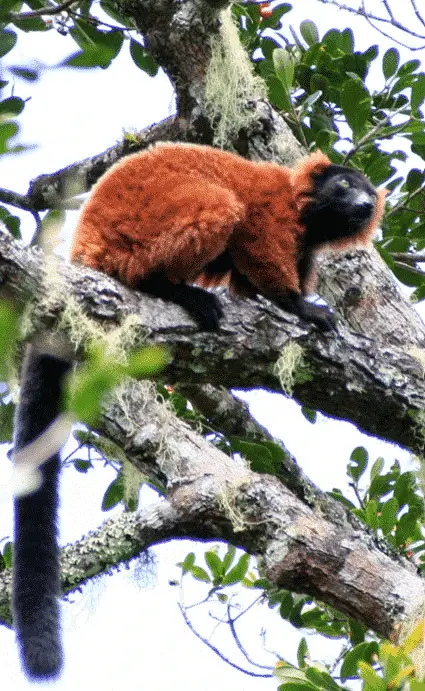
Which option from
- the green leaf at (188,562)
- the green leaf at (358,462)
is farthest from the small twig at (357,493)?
the green leaf at (188,562)

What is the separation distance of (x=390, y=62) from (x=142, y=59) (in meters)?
1.40

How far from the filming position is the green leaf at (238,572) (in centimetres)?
469

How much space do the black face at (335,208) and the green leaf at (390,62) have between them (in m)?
0.70

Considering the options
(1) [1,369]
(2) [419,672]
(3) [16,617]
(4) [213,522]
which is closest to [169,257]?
(4) [213,522]

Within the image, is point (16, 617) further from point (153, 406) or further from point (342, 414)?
point (342, 414)

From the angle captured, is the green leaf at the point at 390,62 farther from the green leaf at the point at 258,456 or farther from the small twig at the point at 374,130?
the green leaf at the point at 258,456

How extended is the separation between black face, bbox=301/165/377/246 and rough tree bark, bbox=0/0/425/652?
0.92 feet

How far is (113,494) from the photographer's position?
17.3ft

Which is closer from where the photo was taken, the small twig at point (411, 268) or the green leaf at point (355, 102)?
the green leaf at point (355, 102)

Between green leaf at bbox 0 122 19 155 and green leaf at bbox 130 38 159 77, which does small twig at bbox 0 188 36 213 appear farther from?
green leaf at bbox 0 122 19 155

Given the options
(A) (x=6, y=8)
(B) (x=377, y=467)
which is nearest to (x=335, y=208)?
(B) (x=377, y=467)

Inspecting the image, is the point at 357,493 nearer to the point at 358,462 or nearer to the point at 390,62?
the point at 358,462

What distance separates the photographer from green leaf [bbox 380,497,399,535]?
4.76 metres

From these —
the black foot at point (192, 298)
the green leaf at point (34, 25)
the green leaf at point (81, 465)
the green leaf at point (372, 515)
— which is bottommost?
the green leaf at point (372, 515)
